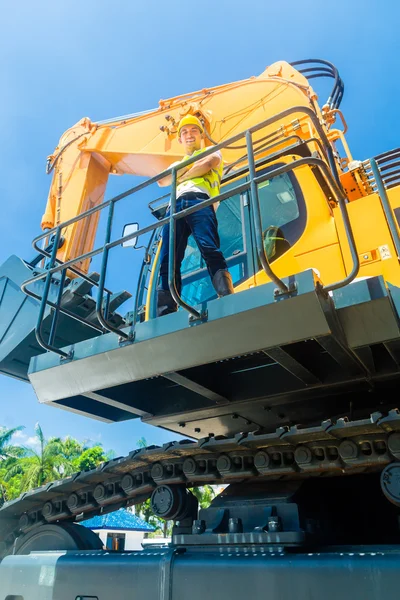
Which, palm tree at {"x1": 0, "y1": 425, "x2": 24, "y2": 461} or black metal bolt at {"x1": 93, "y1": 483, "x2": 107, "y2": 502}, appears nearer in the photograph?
black metal bolt at {"x1": 93, "y1": 483, "x2": 107, "y2": 502}

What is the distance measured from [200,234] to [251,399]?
52.0 inches

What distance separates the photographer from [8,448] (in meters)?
41.9

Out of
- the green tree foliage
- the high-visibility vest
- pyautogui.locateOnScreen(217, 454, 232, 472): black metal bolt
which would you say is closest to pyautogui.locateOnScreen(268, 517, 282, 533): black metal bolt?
pyautogui.locateOnScreen(217, 454, 232, 472): black metal bolt

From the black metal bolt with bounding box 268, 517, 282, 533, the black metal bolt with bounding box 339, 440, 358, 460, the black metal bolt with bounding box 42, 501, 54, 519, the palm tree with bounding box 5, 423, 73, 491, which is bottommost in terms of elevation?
the black metal bolt with bounding box 268, 517, 282, 533

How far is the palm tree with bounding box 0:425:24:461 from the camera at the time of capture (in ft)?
134

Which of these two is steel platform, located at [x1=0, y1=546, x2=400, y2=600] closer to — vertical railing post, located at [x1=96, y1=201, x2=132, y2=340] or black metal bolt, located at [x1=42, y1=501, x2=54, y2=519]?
black metal bolt, located at [x1=42, y1=501, x2=54, y2=519]

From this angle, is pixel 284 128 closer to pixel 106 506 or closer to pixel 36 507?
pixel 106 506

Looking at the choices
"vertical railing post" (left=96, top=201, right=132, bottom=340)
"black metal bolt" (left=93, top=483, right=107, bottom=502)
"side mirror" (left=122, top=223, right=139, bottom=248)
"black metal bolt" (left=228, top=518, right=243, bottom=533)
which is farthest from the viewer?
"black metal bolt" (left=93, top=483, right=107, bottom=502)

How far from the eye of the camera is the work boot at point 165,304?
3.59 metres

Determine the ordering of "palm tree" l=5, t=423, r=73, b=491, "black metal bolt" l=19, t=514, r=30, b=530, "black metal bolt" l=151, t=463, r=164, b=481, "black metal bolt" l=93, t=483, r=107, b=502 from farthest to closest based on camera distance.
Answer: "palm tree" l=5, t=423, r=73, b=491 → "black metal bolt" l=19, t=514, r=30, b=530 → "black metal bolt" l=93, t=483, r=107, b=502 → "black metal bolt" l=151, t=463, r=164, b=481

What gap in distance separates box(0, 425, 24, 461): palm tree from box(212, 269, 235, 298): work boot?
41.8 meters

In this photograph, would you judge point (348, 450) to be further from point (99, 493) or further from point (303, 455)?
point (99, 493)

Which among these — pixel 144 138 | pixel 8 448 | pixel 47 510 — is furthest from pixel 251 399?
pixel 8 448

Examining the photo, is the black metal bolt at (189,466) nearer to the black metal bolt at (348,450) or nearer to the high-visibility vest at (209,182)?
the black metal bolt at (348,450)
